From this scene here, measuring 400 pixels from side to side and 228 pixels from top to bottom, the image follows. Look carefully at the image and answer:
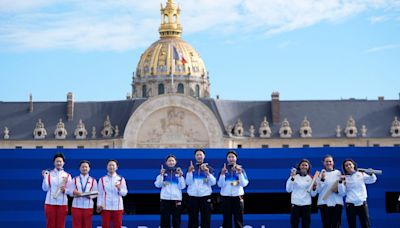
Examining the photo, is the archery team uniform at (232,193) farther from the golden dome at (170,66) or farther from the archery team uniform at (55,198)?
the golden dome at (170,66)

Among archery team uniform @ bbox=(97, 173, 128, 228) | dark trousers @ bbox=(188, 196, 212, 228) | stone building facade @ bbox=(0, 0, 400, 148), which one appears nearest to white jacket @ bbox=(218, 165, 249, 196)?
dark trousers @ bbox=(188, 196, 212, 228)

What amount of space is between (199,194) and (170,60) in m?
113

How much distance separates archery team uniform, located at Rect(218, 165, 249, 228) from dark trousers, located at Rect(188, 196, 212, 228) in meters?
0.41

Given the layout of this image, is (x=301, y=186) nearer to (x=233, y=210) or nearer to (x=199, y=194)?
(x=233, y=210)

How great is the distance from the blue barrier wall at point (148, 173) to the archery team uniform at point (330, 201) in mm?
3014

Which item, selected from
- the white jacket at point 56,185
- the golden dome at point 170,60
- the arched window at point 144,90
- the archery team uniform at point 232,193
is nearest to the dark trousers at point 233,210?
the archery team uniform at point 232,193

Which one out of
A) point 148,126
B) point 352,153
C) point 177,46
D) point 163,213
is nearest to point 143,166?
point 163,213

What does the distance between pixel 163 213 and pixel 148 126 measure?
65.4 metres

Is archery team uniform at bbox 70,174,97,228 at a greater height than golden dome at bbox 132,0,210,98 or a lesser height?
lesser

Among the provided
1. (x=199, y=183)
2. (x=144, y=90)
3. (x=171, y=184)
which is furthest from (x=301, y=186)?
(x=144, y=90)

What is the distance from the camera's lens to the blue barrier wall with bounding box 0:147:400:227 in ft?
85.4

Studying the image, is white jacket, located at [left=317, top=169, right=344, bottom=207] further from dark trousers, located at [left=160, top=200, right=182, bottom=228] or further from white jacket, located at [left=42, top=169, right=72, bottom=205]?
A: white jacket, located at [left=42, top=169, right=72, bottom=205]

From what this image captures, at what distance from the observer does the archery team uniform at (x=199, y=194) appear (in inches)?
919

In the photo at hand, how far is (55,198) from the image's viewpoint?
896 inches
